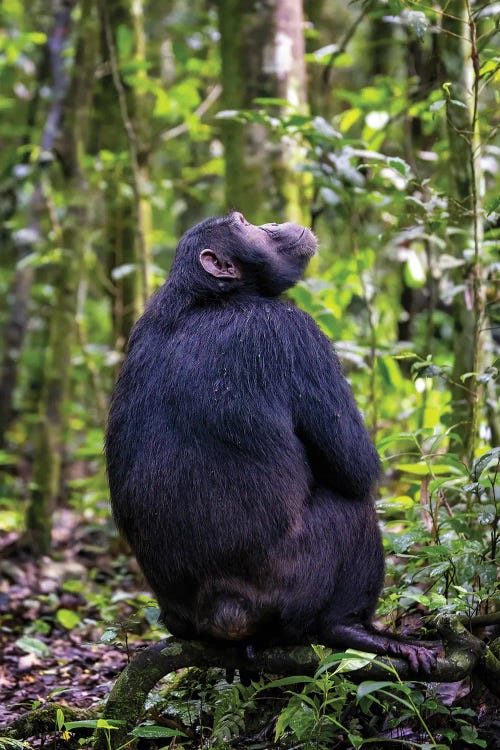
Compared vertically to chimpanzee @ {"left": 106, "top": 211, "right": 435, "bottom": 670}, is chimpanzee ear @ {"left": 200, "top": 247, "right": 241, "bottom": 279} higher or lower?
higher

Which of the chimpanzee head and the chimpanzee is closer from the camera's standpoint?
the chimpanzee

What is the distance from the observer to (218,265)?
393 centimetres

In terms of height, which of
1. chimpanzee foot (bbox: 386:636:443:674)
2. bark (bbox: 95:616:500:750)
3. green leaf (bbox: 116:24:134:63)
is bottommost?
bark (bbox: 95:616:500:750)

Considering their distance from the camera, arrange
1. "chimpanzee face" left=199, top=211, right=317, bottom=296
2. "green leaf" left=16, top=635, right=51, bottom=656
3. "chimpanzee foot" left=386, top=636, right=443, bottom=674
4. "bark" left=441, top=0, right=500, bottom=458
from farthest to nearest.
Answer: "green leaf" left=16, top=635, right=51, bottom=656
"bark" left=441, top=0, right=500, bottom=458
"chimpanzee face" left=199, top=211, right=317, bottom=296
"chimpanzee foot" left=386, top=636, right=443, bottom=674

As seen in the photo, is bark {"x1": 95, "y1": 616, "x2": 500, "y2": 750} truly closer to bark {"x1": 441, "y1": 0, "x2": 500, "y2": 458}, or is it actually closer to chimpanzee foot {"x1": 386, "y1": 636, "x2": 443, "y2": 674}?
chimpanzee foot {"x1": 386, "y1": 636, "x2": 443, "y2": 674}

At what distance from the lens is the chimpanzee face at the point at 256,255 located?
391 centimetres

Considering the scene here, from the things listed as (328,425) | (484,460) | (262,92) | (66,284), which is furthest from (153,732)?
(66,284)

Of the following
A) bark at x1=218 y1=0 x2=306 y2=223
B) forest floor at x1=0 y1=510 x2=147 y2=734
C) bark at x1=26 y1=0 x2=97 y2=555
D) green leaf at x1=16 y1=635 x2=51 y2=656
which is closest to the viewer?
→ forest floor at x1=0 y1=510 x2=147 y2=734

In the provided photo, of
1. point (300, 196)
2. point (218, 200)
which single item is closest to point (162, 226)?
point (218, 200)

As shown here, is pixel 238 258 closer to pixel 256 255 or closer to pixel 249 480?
pixel 256 255

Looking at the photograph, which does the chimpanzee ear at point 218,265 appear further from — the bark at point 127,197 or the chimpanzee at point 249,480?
the bark at point 127,197

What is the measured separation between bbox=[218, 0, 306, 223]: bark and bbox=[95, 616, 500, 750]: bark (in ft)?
9.51

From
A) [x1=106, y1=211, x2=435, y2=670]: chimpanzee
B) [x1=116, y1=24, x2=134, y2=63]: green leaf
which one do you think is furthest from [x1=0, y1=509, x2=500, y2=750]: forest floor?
[x1=116, y1=24, x2=134, y2=63]: green leaf

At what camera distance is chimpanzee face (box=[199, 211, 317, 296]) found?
3.91 metres
